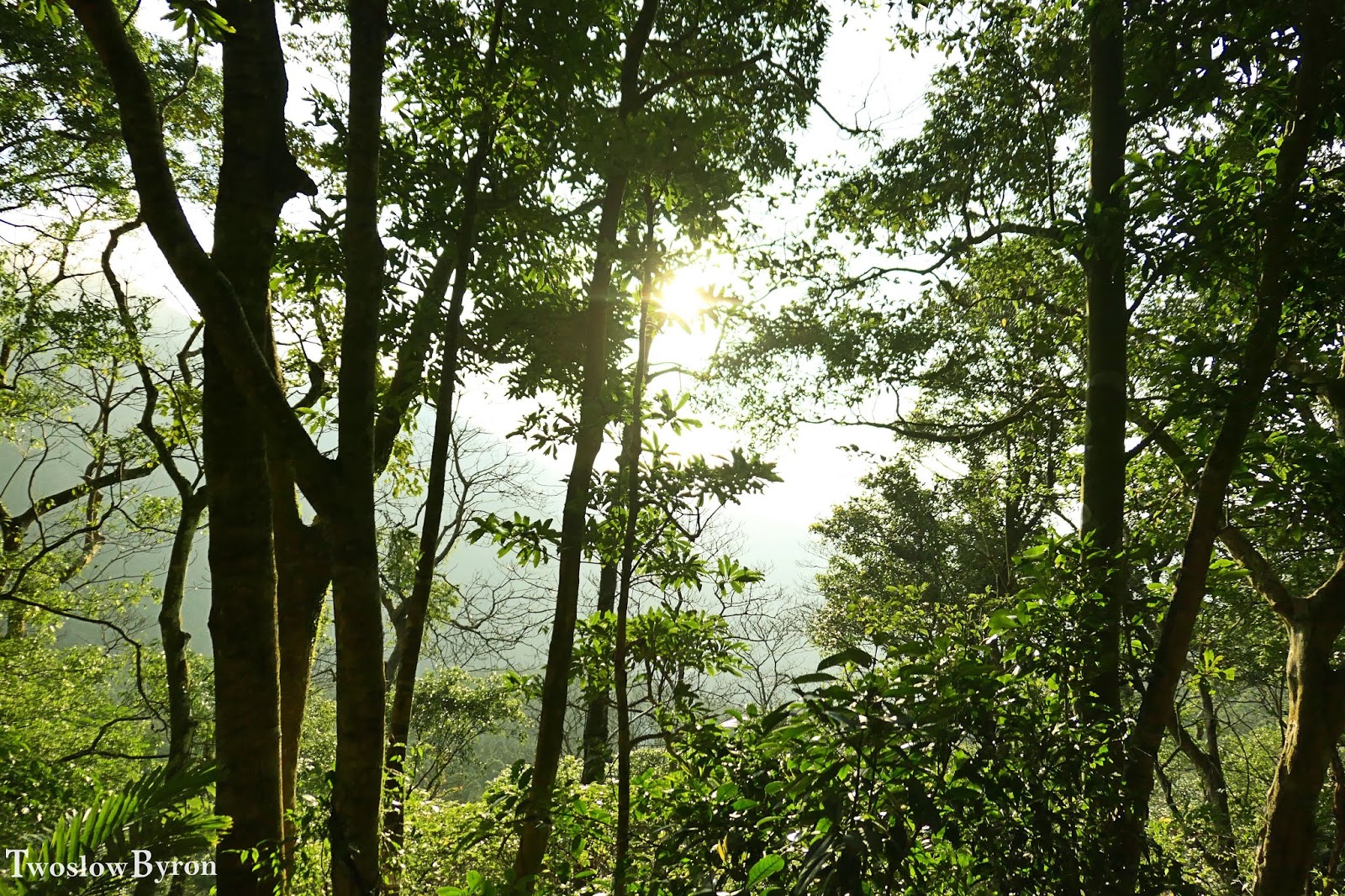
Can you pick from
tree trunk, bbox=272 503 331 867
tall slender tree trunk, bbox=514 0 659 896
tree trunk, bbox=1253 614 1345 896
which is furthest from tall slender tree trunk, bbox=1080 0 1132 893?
tree trunk, bbox=272 503 331 867

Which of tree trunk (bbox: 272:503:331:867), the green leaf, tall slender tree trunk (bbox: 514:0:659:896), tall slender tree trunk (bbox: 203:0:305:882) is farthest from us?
tree trunk (bbox: 272:503:331:867)

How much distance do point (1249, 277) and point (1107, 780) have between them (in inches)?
69.4

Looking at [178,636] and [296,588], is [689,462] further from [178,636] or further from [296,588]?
[178,636]

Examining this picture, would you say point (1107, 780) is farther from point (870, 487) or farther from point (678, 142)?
point (870, 487)

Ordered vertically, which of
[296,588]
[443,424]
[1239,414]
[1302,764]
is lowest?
[1302,764]

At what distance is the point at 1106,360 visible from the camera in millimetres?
3570

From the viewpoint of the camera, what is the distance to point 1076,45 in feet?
16.9

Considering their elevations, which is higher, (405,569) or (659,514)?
(405,569)

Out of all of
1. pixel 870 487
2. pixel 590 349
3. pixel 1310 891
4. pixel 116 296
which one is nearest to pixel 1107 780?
pixel 590 349

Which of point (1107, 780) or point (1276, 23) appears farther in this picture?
point (1276, 23)

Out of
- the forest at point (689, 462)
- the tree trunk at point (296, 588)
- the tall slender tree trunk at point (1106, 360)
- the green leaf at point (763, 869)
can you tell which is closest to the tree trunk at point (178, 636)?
the forest at point (689, 462)

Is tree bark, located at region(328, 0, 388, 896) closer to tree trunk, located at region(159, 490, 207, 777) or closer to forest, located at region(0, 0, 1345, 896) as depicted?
forest, located at region(0, 0, 1345, 896)

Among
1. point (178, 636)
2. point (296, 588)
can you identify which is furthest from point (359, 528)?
point (178, 636)

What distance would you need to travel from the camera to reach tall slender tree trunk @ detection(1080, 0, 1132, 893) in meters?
2.00
